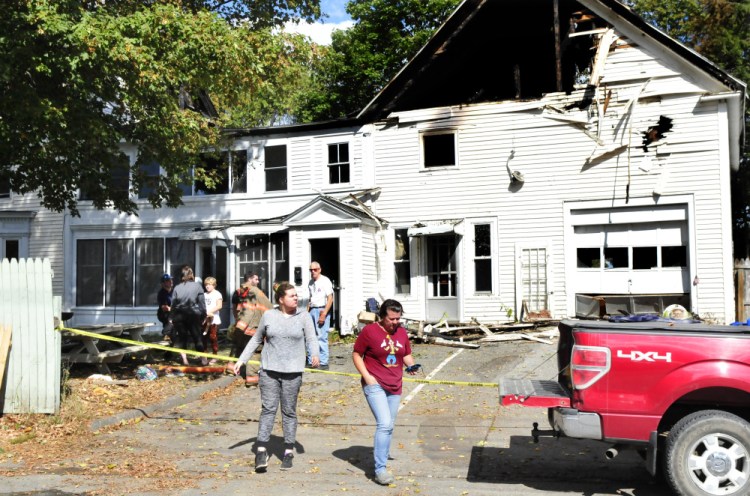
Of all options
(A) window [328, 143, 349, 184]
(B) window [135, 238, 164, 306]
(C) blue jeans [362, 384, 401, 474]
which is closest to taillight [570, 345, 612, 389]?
(C) blue jeans [362, 384, 401, 474]

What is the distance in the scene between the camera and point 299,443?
9.18 m

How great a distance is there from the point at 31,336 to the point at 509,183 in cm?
1210

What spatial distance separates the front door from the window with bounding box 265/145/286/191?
4.61 meters

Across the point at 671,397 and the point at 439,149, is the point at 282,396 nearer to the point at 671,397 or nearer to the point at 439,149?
the point at 671,397

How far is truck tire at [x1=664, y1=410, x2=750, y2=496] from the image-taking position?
6.15m

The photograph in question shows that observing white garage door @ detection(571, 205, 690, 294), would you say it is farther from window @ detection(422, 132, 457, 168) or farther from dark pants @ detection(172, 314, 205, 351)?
dark pants @ detection(172, 314, 205, 351)

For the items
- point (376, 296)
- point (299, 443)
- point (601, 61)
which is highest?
point (601, 61)

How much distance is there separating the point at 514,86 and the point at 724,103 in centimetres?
493

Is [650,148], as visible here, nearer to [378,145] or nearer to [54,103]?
[378,145]

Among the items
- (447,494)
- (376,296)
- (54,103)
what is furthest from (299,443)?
(376,296)

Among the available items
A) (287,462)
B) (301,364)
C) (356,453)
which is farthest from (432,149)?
(287,462)

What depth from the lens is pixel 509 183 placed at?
62.1ft

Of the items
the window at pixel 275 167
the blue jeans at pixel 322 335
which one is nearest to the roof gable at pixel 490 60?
the window at pixel 275 167

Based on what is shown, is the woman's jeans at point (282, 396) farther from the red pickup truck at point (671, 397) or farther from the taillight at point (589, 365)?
the taillight at point (589, 365)
